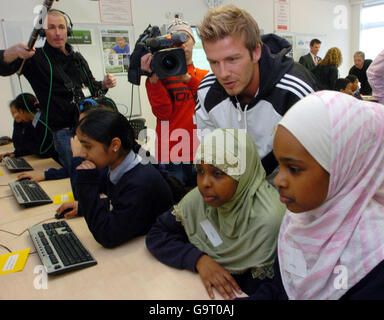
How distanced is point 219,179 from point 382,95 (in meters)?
1.49

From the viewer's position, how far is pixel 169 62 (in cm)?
148

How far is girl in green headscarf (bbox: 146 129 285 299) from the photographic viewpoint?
0.97 m

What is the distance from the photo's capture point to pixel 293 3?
566cm

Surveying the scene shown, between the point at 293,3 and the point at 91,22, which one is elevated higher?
the point at 293,3

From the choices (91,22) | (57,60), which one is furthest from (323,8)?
(57,60)

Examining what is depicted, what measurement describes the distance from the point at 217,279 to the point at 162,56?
97 cm

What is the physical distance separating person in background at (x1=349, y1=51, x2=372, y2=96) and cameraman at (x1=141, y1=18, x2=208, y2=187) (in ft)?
16.1

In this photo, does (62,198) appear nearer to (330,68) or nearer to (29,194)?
(29,194)

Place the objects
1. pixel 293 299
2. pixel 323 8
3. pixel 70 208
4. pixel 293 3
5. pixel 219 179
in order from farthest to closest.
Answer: pixel 323 8
pixel 293 3
pixel 70 208
pixel 219 179
pixel 293 299

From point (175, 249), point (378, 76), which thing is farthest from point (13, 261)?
point (378, 76)

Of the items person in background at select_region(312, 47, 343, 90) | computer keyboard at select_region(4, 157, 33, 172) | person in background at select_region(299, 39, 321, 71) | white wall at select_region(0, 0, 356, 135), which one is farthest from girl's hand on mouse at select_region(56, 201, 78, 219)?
person in background at select_region(299, 39, 321, 71)

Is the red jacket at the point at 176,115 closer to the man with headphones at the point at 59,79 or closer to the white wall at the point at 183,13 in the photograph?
the man with headphones at the point at 59,79

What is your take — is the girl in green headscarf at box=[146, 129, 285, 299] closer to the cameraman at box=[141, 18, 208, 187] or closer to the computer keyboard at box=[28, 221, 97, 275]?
the computer keyboard at box=[28, 221, 97, 275]

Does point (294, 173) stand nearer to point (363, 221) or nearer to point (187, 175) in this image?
point (363, 221)
